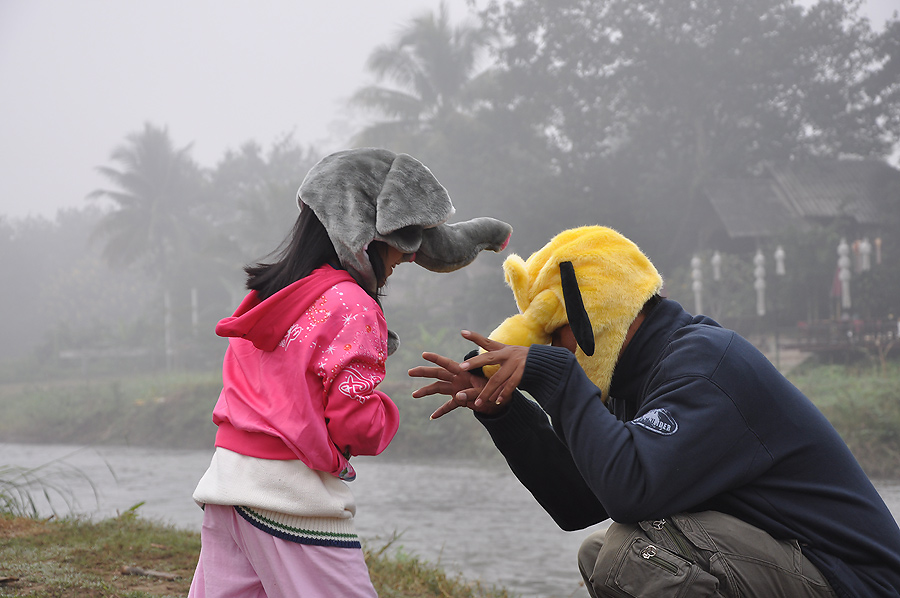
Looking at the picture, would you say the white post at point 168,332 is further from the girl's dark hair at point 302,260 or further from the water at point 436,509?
the girl's dark hair at point 302,260

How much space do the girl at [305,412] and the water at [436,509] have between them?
2196 millimetres

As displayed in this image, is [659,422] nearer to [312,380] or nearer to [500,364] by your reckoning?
[500,364]

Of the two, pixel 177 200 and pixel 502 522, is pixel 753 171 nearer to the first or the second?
pixel 502 522

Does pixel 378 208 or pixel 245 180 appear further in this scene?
pixel 245 180

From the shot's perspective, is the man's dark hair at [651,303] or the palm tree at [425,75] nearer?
the man's dark hair at [651,303]

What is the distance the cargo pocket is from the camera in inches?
59.6

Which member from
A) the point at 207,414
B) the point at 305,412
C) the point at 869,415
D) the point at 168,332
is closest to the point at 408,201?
the point at 305,412

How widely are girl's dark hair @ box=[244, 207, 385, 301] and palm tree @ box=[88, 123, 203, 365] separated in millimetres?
26911

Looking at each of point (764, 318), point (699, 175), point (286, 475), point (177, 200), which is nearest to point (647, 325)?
point (286, 475)

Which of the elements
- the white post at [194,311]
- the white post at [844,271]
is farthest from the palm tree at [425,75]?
the white post at [844,271]

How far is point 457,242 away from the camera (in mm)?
2102

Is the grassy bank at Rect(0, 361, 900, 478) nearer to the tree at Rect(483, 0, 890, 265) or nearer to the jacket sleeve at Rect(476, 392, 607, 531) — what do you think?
the tree at Rect(483, 0, 890, 265)

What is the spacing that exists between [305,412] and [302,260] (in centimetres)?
40

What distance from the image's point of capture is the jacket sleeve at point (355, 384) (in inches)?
64.8
